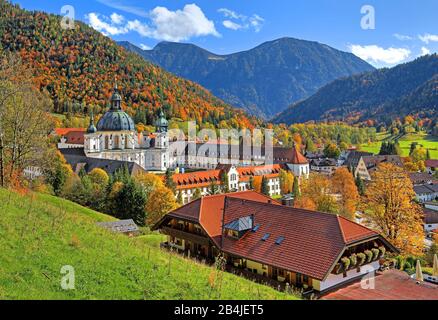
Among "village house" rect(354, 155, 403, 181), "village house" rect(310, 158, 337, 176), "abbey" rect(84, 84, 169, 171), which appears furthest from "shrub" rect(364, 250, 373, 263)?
"village house" rect(310, 158, 337, 176)

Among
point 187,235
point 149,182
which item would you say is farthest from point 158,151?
point 187,235

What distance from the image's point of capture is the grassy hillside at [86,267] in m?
13.2

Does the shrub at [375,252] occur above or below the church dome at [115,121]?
below

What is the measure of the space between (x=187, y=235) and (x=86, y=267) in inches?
562

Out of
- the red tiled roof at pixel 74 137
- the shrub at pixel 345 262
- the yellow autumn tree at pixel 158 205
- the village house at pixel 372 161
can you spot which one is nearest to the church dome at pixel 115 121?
the red tiled roof at pixel 74 137

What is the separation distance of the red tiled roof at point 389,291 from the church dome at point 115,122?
96261 millimetres

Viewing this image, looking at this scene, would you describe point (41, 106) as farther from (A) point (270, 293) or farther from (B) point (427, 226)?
(B) point (427, 226)

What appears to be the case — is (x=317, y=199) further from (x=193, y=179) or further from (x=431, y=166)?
(x=431, y=166)

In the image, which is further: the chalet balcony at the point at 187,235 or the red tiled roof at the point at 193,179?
the red tiled roof at the point at 193,179

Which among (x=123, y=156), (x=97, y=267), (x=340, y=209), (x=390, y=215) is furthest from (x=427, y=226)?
(x=123, y=156)

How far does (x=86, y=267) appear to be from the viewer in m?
15.0

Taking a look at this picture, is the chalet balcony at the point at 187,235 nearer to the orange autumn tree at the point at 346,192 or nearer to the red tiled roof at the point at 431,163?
the orange autumn tree at the point at 346,192

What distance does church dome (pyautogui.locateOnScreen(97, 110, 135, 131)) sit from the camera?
369 ft

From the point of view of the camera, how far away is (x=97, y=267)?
49.9ft
